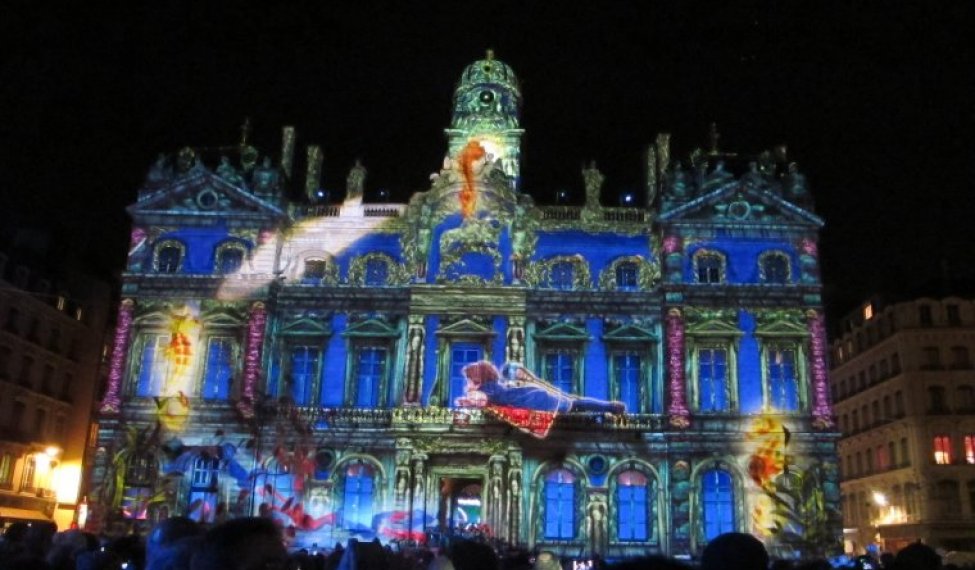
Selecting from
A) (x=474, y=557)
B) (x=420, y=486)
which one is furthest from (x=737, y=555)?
(x=420, y=486)

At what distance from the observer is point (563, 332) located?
37.7m

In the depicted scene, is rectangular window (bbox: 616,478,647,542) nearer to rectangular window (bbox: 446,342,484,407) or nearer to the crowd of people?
rectangular window (bbox: 446,342,484,407)

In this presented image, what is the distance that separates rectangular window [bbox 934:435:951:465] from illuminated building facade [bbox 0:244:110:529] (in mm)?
47270

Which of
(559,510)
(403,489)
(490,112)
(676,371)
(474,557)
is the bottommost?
(474,557)

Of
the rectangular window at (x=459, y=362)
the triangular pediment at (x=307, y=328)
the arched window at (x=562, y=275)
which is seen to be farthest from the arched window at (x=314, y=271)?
the arched window at (x=562, y=275)

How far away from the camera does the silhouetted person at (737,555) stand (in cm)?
405

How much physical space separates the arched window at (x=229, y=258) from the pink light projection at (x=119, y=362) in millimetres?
3986

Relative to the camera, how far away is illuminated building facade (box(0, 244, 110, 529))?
1745 inches

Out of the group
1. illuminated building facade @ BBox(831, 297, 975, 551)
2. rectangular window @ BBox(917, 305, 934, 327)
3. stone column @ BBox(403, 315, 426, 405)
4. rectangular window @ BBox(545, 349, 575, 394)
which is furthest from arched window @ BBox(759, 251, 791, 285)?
rectangular window @ BBox(917, 305, 934, 327)

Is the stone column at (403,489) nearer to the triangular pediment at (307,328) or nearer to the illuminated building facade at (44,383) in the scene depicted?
the triangular pediment at (307,328)

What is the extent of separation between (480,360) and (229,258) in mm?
11990

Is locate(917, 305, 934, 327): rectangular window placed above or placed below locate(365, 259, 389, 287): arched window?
above

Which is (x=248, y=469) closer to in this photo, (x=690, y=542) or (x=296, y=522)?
(x=296, y=522)

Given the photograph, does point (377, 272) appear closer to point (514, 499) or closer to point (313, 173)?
point (313, 173)
